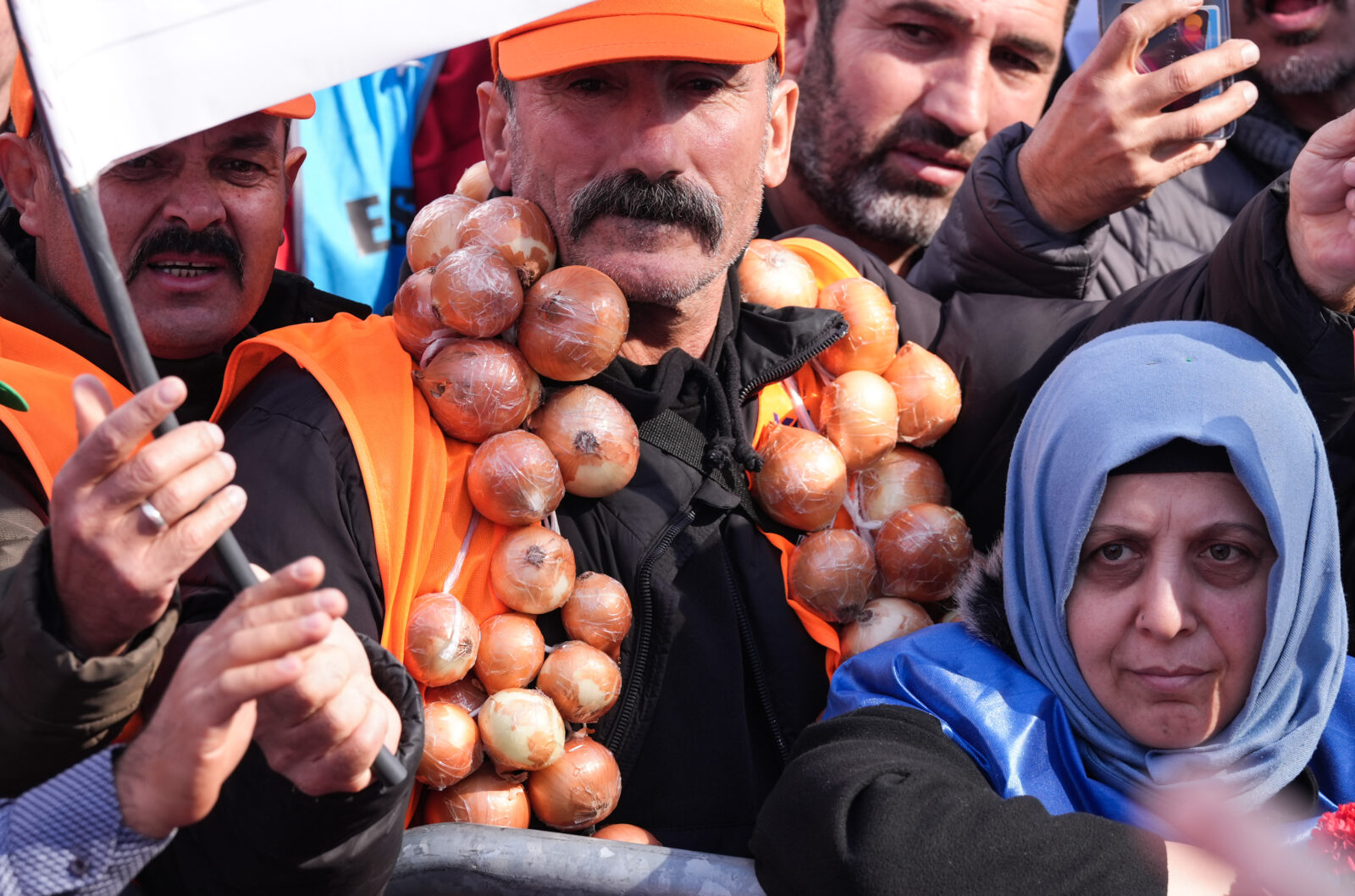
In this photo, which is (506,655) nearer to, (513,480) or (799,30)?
(513,480)

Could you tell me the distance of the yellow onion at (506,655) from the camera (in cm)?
205

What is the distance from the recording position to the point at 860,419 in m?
2.47

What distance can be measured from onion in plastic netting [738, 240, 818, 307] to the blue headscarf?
697mm

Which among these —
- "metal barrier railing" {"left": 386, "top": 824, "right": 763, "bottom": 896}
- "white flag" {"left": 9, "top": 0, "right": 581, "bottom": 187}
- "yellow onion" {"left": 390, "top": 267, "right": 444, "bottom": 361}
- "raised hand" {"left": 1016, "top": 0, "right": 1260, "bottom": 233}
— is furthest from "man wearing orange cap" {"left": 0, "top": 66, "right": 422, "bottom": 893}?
"raised hand" {"left": 1016, "top": 0, "right": 1260, "bottom": 233}

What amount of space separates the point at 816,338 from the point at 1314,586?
37.1 inches

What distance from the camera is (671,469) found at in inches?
91.7

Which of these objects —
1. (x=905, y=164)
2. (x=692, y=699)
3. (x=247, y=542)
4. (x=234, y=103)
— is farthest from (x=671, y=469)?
(x=905, y=164)

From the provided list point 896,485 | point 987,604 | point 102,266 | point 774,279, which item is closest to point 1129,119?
point 774,279

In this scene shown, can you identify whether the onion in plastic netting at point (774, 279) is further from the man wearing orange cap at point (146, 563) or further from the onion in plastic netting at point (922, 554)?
the man wearing orange cap at point (146, 563)

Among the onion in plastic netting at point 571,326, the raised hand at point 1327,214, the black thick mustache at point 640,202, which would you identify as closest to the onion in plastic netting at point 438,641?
the onion in plastic netting at point 571,326

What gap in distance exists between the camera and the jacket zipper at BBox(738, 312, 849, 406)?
2.51 m

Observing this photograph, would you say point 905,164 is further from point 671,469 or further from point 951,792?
point 951,792

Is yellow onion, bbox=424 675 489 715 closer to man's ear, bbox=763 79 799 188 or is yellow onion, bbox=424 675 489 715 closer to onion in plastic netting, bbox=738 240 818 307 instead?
onion in plastic netting, bbox=738 240 818 307

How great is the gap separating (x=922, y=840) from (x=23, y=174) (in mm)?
1878
